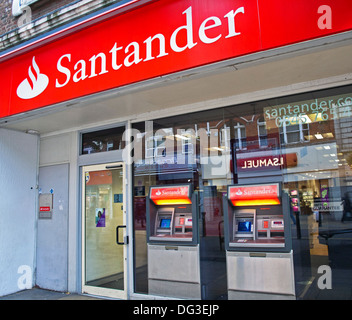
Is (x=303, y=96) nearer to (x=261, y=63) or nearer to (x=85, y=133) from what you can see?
(x=261, y=63)

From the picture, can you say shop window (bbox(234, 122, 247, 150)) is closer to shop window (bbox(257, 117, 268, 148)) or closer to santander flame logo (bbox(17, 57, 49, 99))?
shop window (bbox(257, 117, 268, 148))

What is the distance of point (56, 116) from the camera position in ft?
18.3

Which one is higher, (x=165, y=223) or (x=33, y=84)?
(x=33, y=84)

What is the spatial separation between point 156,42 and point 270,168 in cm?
224

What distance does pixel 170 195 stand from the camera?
4.62 m

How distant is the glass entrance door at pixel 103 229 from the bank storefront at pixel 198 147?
1.1 inches

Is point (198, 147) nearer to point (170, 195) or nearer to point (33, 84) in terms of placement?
point (170, 195)

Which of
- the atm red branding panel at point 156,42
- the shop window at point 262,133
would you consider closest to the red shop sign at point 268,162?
the shop window at point 262,133

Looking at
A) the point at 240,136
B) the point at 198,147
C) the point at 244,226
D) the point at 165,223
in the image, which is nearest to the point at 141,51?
the point at 198,147

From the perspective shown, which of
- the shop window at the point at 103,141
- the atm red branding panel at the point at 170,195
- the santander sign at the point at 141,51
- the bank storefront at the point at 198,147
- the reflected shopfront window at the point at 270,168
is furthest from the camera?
the shop window at the point at 103,141

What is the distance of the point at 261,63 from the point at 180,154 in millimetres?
2094

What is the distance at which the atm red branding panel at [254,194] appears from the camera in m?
3.93

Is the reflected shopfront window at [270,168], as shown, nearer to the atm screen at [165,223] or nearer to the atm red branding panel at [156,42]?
the atm screen at [165,223]

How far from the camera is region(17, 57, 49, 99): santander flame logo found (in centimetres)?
509
